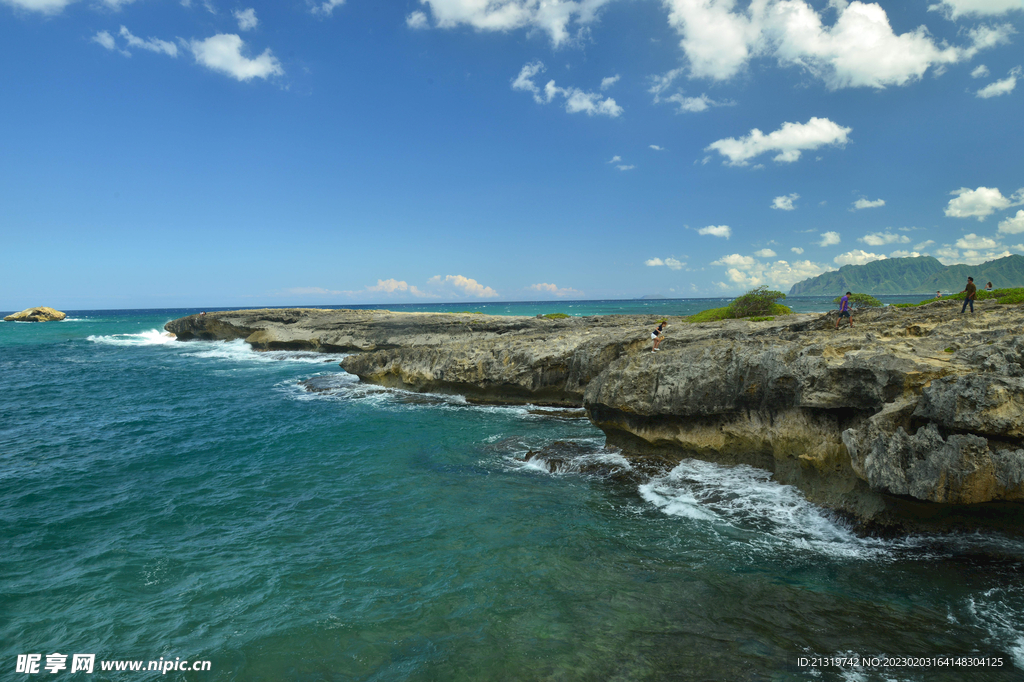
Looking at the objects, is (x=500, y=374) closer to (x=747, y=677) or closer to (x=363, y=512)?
(x=363, y=512)

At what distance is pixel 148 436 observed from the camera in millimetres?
21453

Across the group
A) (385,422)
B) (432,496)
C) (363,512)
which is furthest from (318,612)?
(385,422)

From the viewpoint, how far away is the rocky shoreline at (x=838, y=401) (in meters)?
→ 9.31

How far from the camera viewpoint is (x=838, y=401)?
483 inches

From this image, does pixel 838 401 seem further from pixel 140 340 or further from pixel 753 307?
pixel 140 340

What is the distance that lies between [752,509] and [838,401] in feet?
12.4

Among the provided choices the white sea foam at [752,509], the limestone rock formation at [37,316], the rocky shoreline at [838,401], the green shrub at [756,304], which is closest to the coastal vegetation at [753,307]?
the green shrub at [756,304]

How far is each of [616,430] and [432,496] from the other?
7811 mm

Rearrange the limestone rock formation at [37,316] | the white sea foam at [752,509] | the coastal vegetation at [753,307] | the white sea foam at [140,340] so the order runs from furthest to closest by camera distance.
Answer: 1. the limestone rock formation at [37,316]
2. the white sea foam at [140,340]
3. the coastal vegetation at [753,307]
4. the white sea foam at [752,509]

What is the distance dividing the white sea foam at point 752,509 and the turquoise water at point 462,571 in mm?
79

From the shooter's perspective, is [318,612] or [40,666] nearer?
[40,666]

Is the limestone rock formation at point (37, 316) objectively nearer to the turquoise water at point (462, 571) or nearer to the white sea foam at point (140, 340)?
the white sea foam at point (140, 340)

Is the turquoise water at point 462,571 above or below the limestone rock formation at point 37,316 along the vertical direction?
below

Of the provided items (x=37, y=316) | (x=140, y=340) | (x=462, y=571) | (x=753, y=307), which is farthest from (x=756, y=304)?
(x=37, y=316)
